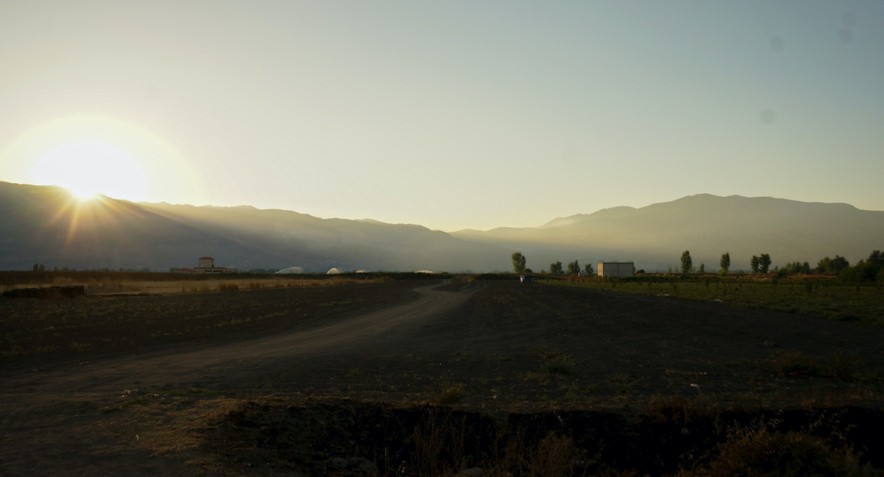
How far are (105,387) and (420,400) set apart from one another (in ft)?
22.1

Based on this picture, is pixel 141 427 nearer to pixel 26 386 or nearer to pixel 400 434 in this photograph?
pixel 400 434

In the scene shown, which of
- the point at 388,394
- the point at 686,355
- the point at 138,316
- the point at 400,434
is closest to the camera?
the point at 400,434

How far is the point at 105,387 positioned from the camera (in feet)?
33.1

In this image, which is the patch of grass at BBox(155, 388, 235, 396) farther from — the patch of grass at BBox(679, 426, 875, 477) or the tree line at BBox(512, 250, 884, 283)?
the tree line at BBox(512, 250, 884, 283)

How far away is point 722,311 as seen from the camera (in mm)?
27109

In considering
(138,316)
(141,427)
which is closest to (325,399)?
(141,427)

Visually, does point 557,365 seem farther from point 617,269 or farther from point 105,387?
point 617,269

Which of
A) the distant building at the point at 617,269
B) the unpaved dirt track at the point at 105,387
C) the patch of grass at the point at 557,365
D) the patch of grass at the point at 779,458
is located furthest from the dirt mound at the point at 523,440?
the distant building at the point at 617,269

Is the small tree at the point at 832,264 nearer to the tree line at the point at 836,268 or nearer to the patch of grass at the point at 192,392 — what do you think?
the tree line at the point at 836,268

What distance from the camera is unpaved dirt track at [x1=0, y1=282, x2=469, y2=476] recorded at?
221 inches

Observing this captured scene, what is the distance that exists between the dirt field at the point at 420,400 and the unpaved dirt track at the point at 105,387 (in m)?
0.04

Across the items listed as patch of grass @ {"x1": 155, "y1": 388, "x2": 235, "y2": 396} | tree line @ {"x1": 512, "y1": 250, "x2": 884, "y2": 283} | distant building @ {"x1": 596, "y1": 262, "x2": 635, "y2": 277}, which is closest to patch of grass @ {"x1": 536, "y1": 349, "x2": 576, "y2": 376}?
patch of grass @ {"x1": 155, "y1": 388, "x2": 235, "y2": 396}

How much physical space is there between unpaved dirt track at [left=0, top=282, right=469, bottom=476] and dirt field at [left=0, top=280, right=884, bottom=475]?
1.7 inches

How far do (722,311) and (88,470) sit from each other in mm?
29273
